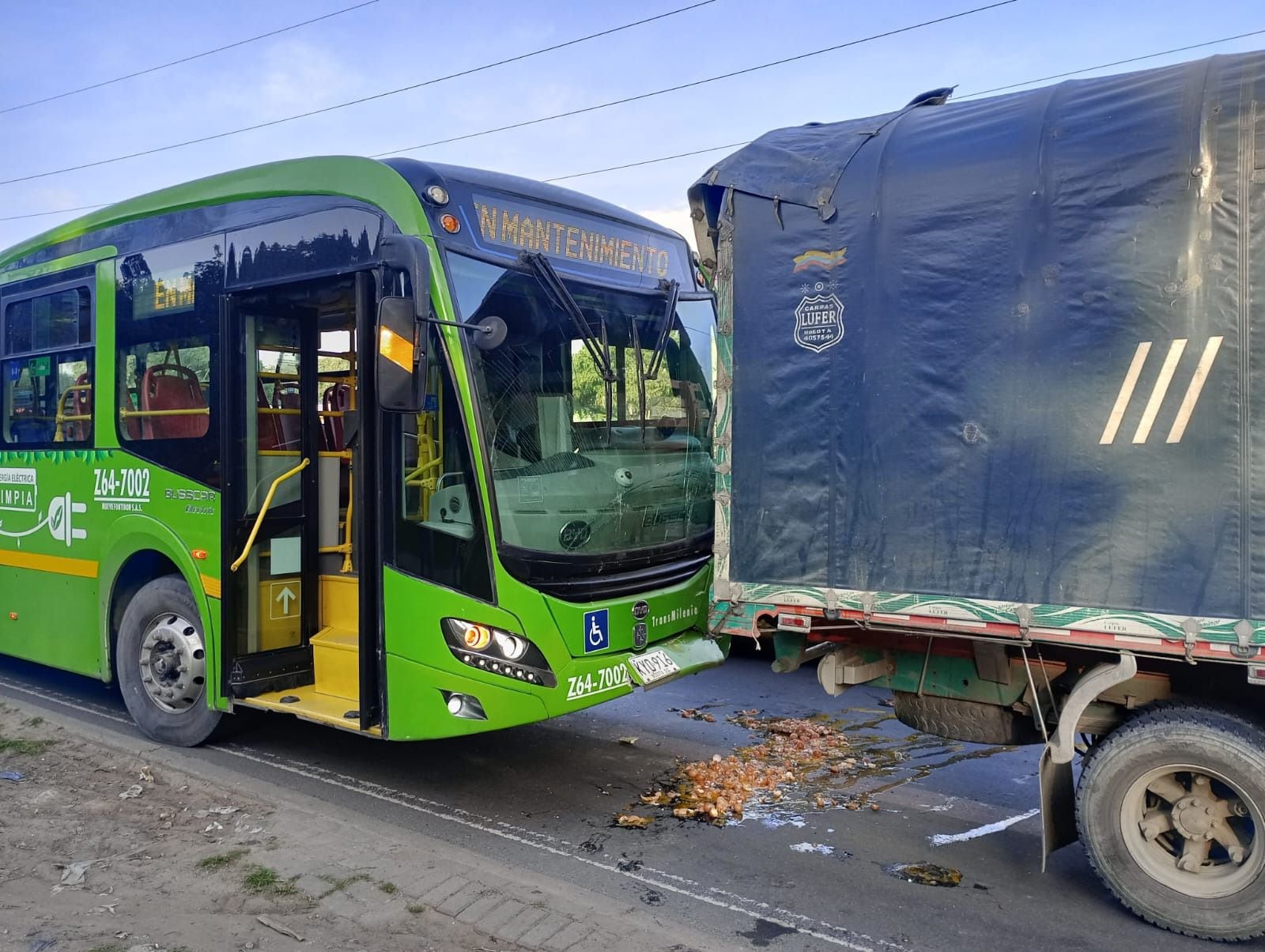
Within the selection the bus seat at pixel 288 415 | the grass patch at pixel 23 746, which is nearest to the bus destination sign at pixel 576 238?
the bus seat at pixel 288 415

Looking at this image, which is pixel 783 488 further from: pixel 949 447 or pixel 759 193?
pixel 759 193

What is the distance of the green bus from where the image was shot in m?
5.22

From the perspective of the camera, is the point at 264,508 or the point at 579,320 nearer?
the point at 579,320

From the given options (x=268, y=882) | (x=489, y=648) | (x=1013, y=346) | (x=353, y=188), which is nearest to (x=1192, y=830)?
(x=1013, y=346)

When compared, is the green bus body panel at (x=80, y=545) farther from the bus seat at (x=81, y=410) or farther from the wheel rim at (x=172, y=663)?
the wheel rim at (x=172, y=663)

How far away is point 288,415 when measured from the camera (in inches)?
250

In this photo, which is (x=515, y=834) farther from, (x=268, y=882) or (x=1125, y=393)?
(x=1125, y=393)

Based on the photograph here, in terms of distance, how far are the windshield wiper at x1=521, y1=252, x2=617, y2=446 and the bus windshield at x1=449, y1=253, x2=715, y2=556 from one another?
10mm

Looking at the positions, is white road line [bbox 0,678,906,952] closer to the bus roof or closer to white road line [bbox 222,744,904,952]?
white road line [bbox 222,744,904,952]

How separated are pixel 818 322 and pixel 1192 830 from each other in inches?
103

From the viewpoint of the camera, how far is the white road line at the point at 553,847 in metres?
4.18

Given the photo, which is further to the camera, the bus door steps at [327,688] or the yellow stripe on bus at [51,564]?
the yellow stripe on bus at [51,564]

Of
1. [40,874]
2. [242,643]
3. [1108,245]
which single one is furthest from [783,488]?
[40,874]

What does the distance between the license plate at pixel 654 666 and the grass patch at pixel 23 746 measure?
4033 millimetres
